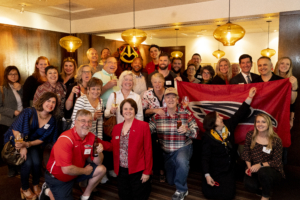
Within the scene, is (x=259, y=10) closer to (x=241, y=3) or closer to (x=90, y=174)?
(x=241, y=3)

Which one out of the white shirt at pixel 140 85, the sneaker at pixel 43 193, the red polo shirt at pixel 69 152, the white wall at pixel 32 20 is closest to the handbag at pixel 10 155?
the sneaker at pixel 43 193

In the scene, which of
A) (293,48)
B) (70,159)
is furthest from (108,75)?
(293,48)

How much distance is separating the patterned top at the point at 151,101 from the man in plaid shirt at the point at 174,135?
30cm

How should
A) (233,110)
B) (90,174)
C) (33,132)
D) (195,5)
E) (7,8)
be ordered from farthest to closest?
1. (7,8)
2. (195,5)
3. (233,110)
4. (33,132)
5. (90,174)

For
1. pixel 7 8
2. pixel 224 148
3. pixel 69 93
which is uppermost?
pixel 7 8

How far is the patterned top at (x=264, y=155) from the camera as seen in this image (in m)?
2.86

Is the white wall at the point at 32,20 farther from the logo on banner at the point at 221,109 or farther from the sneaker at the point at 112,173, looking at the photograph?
the logo on banner at the point at 221,109

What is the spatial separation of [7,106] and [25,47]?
7.94 feet

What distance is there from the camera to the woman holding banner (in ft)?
9.80

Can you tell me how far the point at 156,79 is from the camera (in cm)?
348

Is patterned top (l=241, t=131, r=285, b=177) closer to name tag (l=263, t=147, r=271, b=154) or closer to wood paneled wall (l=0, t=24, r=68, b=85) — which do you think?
name tag (l=263, t=147, r=271, b=154)

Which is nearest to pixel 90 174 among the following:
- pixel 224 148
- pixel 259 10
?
pixel 224 148

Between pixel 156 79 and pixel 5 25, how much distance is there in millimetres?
4172

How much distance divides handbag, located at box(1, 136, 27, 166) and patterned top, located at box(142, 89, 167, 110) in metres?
1.68
